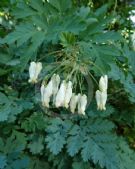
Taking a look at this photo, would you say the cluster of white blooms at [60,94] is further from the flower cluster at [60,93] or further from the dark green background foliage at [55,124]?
the dark green background foliage at [55,124]

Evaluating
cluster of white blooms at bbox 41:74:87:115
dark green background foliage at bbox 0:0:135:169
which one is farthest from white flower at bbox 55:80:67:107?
dark green background foliage at bbox 0:0:135:169

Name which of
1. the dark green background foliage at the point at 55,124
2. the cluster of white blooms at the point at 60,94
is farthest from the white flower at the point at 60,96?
the dark green background foliage at the point at 55,124

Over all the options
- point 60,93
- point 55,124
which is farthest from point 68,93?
point 55,124

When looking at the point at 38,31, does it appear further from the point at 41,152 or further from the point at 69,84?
the point at 41,152

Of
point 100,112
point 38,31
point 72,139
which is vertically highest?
point 38,31

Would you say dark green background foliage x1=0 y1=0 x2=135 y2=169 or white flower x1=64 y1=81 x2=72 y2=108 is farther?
dark green background foliage x1=0 y1=0 x2=135 y2=169

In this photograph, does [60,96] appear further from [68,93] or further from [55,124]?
[55,124]

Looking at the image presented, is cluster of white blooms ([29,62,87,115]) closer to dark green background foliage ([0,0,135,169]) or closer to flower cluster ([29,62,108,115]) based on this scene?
flower cluster ([29,62,108,115])

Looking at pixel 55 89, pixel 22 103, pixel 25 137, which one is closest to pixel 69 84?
pixel 55 89
